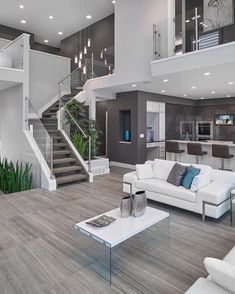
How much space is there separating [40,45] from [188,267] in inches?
554

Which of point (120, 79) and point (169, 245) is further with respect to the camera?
point (120, 79)

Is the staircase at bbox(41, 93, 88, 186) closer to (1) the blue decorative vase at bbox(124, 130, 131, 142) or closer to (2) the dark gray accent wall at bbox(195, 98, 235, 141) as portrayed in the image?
(1) the blue decorative vase at bbox(124, 130, 131, 142)

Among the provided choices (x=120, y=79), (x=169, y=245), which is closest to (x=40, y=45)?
(x=120, y=79)

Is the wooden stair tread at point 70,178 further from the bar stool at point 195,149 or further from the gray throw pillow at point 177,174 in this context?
the bar stool at point 195,149

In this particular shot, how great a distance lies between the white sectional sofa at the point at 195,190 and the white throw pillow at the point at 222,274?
2420 mm

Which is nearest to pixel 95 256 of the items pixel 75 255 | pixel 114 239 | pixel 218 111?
pixel 75 255

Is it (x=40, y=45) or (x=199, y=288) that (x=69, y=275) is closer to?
(x=199, y=288)

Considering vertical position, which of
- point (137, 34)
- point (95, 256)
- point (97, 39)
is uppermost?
point (97, 39)

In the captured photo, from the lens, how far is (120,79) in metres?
7.59

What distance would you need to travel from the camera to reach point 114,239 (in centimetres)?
262

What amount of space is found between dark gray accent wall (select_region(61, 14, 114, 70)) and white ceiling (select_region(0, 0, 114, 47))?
0.81 feet

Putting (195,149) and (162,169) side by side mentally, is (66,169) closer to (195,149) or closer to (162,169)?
(162,169)

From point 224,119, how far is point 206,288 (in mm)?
10340

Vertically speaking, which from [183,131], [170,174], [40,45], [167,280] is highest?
[40,45]
